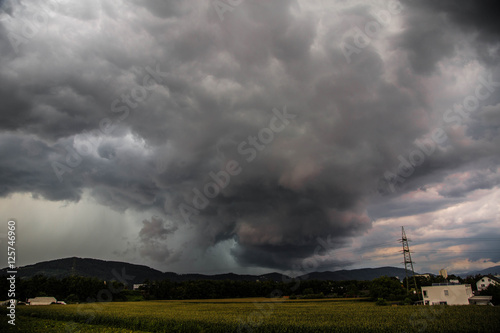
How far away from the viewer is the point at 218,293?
492ft

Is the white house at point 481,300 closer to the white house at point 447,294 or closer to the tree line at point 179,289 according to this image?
the white house at point 447,294

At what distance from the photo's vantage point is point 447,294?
242 ft

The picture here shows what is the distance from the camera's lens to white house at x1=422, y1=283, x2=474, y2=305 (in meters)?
71.1

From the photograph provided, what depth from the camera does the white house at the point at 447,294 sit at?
71.1 m

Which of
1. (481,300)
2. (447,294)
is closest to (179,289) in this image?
(447,294)

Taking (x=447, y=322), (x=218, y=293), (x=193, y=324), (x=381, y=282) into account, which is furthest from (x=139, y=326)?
(x=218, y=293)

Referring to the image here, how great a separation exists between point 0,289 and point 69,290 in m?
24.9

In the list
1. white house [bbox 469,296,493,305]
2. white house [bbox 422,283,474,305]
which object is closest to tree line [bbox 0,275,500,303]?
white house [bbox 422,283,474,305]

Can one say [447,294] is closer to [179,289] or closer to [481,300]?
[481,300]

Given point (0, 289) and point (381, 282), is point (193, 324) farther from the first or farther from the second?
point (0, 289)

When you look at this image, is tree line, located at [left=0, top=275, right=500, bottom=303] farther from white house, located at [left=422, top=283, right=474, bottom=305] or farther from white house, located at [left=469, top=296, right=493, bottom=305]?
white house, located at [left=469, top=296, right=493, bottom=305]

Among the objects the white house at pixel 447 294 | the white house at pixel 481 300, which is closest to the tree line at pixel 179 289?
the white house at pixel 447 294

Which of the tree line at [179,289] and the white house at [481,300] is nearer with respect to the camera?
the white house at [481,300]

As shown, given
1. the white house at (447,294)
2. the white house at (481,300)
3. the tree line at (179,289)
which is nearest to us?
the white house at (447,294)
